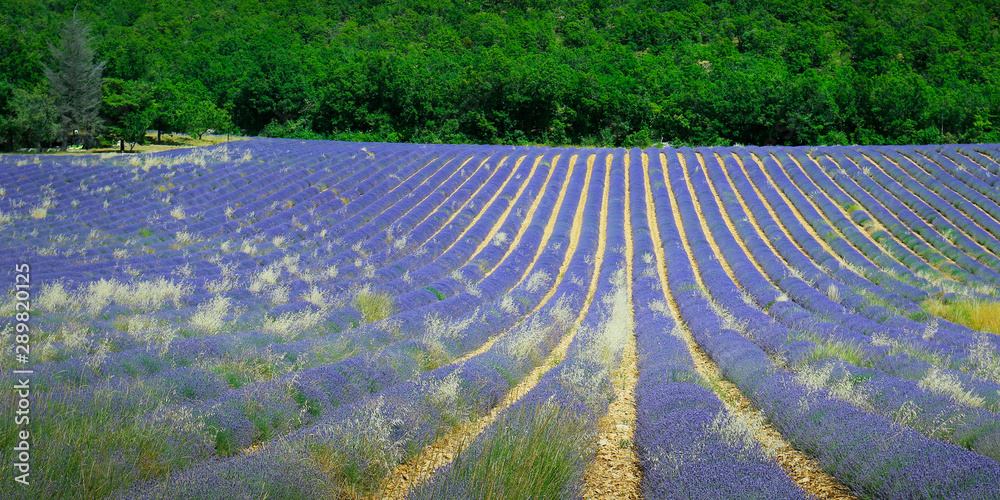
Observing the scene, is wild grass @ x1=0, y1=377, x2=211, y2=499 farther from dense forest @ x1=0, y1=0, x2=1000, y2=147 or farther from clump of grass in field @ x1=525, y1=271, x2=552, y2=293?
dense forest @ x1=0, y1=0, x2=1000, y2=147

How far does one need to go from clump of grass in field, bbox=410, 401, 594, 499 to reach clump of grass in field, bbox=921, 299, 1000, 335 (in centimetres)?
1216

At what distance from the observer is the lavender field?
536cm

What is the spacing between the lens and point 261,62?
58.3 meters

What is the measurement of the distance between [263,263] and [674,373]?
11268 millimetres

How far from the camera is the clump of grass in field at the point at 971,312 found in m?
13.7

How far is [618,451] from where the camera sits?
6902 mm

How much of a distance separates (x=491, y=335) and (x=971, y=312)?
435 inches

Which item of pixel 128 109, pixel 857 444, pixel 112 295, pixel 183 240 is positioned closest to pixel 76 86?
pixel 128 109

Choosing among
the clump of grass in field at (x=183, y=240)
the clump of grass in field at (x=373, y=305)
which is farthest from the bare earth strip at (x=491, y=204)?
the clump of grass in field at (x=183, y=240)

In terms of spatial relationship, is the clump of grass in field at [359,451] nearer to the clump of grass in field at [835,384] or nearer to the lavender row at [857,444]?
the lavender row at [857,444]

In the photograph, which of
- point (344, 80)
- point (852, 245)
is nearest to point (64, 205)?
point (852, 245)

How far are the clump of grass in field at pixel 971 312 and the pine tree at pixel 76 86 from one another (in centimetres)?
4542

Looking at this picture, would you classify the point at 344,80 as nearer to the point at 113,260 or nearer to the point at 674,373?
the point at 113,260

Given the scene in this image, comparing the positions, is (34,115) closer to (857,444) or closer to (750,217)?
(750,217)
